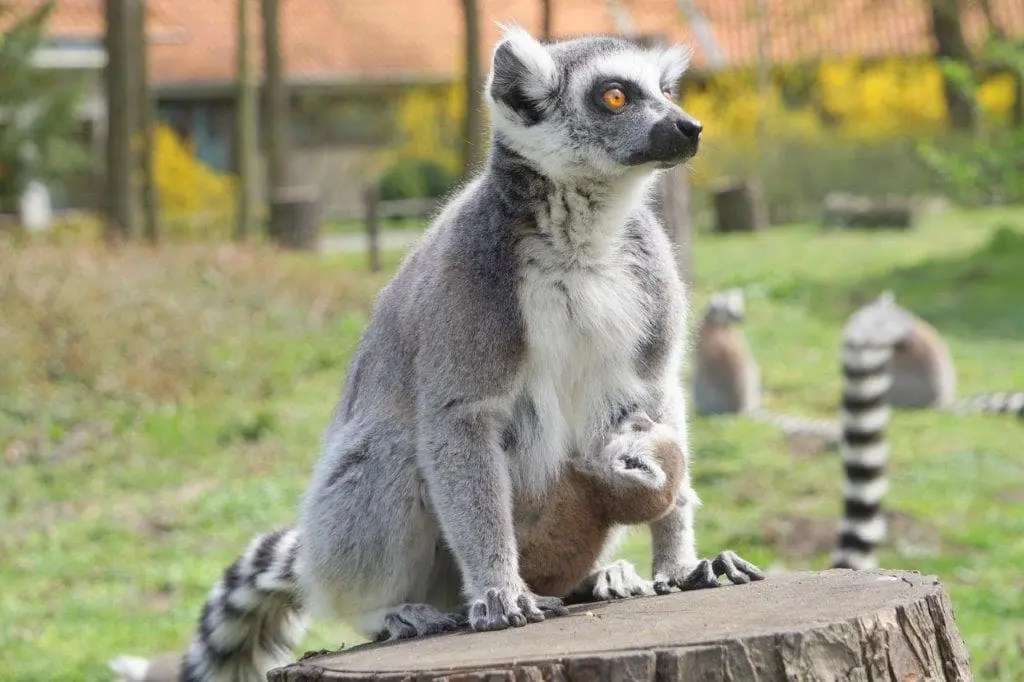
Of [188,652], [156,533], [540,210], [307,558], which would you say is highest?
[540,210]

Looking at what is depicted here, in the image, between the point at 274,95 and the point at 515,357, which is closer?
the point at 515,357

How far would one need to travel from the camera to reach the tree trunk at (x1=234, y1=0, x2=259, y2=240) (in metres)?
21.2

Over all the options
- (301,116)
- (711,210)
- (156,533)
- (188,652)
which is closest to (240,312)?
(156,533)

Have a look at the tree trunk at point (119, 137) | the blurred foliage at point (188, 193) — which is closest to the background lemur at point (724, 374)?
the tree trunk at point (119, 137)

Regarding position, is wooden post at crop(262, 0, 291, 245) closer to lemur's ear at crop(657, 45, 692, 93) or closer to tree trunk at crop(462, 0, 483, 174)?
tree trunk at crop(462, 0, 483, 174)

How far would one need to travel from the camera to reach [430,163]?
30.4 m

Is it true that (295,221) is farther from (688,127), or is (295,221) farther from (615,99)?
(688,127)

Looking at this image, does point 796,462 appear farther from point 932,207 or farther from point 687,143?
point 932,207

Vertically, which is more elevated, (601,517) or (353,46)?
(353,46)

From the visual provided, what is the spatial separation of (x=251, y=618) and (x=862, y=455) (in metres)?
3.96

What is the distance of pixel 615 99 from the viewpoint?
3.73m

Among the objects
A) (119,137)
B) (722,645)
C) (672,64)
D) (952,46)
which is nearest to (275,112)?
(119,137)

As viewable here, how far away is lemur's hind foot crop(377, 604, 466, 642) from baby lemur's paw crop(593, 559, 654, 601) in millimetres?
425

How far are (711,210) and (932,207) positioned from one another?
149 inches
